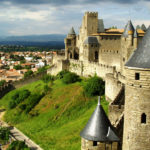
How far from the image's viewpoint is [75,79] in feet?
128

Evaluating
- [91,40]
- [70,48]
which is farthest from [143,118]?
[70,48]

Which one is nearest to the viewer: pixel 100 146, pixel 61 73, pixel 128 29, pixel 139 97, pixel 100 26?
pixel 139 97

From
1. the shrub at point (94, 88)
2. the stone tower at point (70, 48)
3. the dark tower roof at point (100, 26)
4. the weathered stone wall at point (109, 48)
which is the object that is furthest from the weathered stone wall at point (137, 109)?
the stone tower at point (70, 48)

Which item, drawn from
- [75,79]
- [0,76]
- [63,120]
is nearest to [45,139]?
[63,120]

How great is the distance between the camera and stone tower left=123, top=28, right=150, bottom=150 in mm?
10578

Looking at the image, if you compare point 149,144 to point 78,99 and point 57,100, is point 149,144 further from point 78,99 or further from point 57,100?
point 57,100

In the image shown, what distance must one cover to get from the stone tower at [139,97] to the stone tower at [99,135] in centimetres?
92

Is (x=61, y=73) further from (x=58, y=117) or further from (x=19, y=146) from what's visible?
(x=19, y=146)

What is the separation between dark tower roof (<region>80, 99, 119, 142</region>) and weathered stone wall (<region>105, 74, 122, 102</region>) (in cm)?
1433

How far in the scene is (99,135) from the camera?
11.8 m

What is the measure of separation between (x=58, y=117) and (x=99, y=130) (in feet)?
67.2

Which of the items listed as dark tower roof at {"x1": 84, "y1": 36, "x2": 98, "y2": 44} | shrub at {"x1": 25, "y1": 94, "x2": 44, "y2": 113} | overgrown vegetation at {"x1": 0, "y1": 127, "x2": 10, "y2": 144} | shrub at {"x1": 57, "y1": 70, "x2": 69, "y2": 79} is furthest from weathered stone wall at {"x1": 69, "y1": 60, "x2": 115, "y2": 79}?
overgrown vegetation at {"x1": 0, "y1": 127, "x2": 10, "y2": 144}

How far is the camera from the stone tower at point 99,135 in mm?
11758

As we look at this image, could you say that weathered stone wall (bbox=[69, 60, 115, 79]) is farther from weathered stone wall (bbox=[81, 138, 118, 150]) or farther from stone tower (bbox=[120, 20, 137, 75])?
weathered stone wall (bbox=[81, 138, 118, 150])
